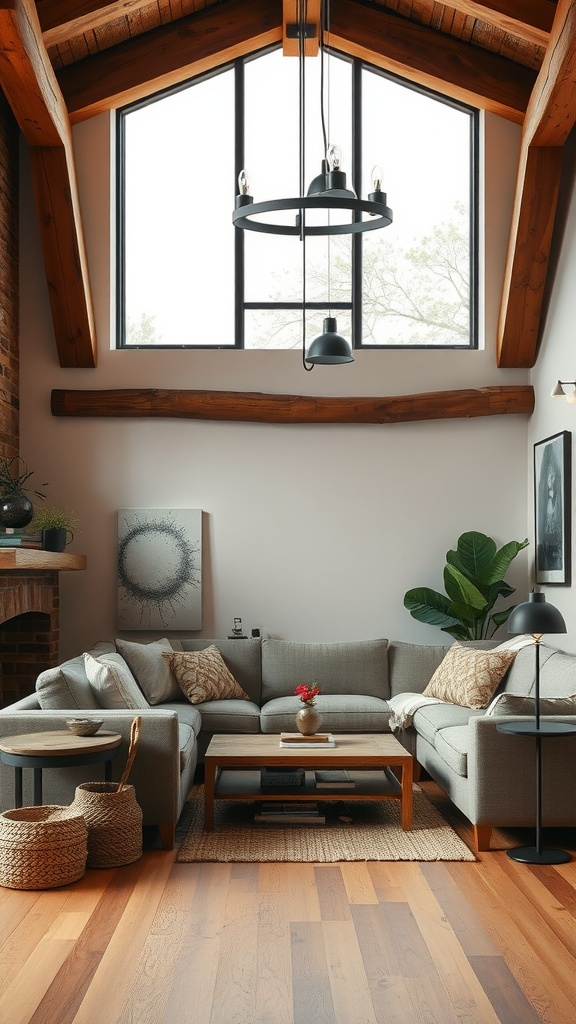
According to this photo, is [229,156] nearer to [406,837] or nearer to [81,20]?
[81,20]

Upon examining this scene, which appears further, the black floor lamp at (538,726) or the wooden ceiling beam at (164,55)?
→ the wooden ceiling beam at (164,55)

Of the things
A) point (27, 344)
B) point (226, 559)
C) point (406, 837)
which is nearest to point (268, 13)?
point (27, 344)

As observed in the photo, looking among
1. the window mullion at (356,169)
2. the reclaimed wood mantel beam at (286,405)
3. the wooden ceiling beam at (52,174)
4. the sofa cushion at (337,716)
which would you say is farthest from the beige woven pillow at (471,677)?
the wooden ceiling beam at (52,174)

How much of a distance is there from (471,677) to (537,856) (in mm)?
1644

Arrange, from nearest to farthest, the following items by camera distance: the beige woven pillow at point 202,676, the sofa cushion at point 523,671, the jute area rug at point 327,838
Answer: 1. the jute area rug at point 327,838
2. the sofa cushion at point 523,671
3. the beige woven pillow at point 202,676

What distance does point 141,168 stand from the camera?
24.1ft

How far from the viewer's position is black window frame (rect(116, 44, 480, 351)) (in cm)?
731

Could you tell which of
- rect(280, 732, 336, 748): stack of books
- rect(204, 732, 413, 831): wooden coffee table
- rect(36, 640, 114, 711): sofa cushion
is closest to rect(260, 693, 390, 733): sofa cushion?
rect(280, 732, 336, 748): stack of books

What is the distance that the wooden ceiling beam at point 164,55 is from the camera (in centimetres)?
680

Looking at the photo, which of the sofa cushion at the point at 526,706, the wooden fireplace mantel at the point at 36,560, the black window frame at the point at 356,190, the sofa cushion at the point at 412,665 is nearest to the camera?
the sofa cushion at the point at 526,706

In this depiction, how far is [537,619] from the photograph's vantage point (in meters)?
4.38

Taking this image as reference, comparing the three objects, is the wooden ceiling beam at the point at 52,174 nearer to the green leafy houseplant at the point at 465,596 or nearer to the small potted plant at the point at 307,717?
the green leafy houseplant at the point at 465,596

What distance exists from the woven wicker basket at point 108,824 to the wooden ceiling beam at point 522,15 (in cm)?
487

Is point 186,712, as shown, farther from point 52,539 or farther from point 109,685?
point 52,539
